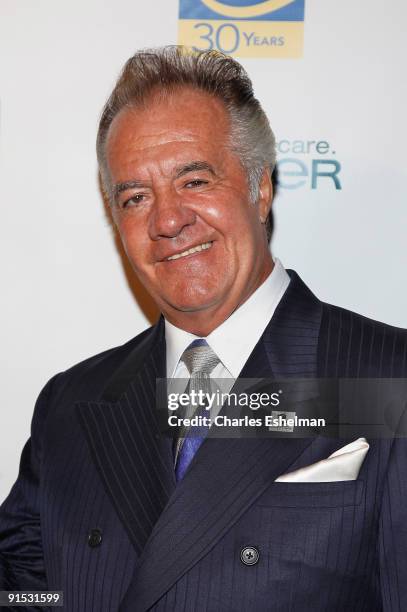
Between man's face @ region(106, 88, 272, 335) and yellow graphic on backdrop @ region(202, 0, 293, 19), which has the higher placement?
yellow graphic on backdrop @ region(202, 0, 293, 19)

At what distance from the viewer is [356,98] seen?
5.84 ft

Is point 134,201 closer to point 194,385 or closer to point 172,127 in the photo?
point 172,127

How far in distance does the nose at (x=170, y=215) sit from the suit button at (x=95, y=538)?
0.53 m

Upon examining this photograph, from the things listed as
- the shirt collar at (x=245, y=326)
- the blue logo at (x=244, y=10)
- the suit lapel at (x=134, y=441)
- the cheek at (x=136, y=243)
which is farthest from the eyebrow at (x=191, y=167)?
the blue logo at (x=244, y=10)

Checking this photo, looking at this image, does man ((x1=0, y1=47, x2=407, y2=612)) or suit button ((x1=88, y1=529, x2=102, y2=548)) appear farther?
suit button ((x1=88, y1=529, x2=102, y2=548))

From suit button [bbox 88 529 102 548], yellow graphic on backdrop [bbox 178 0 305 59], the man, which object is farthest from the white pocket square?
yellow graphic on backdrop [bbox 178 0 305 59]

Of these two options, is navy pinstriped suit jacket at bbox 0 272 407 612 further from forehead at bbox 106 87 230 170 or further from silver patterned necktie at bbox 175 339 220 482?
forehead at bbox 106 87 230 170

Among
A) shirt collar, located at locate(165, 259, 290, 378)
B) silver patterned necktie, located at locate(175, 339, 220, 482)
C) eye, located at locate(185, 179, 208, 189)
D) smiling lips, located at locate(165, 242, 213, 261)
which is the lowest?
silver patterned necktie, located at locate(175, 339, 220, 482)

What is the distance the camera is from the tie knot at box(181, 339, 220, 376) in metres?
1.52

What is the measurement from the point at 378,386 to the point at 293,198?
22.7 inches

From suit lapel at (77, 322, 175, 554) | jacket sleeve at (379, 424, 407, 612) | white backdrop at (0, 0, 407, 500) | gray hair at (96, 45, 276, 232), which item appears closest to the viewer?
jacket sleeve at (379, 424, 407, 612)

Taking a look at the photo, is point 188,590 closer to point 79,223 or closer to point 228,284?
point 228,284

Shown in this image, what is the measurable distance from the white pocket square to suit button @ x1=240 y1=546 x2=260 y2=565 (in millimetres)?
117

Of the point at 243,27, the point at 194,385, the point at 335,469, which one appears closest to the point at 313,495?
the point at 335,469
